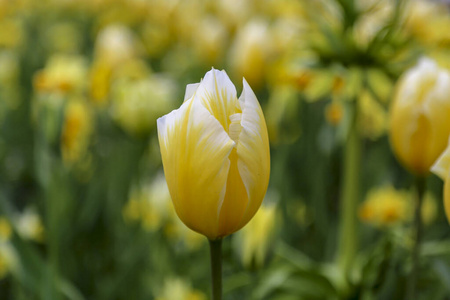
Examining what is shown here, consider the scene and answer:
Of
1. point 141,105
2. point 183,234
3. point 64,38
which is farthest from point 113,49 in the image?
point 64,38

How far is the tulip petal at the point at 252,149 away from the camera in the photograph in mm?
402

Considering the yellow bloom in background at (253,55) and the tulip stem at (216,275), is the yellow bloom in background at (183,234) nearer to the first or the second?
the yellow bloom in background at (253,55)

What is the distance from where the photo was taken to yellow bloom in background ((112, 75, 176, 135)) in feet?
3.60

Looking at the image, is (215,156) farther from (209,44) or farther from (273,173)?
(209,44)

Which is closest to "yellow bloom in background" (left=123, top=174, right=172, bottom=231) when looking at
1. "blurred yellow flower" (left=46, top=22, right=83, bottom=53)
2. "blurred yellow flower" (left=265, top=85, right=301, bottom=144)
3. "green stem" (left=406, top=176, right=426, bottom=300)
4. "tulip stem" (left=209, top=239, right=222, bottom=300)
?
"blurred yellow flower" (left=265, top=85, right=301, bottom=144)

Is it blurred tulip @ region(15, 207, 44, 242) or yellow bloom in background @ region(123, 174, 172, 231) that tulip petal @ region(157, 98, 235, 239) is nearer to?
yellow bloom in background @ region(123, 174, 172, 231)

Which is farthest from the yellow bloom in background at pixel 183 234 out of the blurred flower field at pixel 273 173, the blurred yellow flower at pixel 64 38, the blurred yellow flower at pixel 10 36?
the blurred yellow flower at pixel 10 36

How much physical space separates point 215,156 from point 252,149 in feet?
0.09

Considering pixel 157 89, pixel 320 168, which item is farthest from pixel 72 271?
pixel 320 168

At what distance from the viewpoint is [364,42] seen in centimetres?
85

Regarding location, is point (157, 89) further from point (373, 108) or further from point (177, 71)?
point (177, 71)

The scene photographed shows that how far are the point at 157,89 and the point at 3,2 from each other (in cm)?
171

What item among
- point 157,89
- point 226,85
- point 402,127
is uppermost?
point 226,85

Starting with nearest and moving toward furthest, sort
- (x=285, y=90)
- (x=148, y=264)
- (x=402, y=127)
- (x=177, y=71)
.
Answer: (x=402, y=127) → (x=148, y=264) → (x=285, y=90) → (x=177, y=71)
